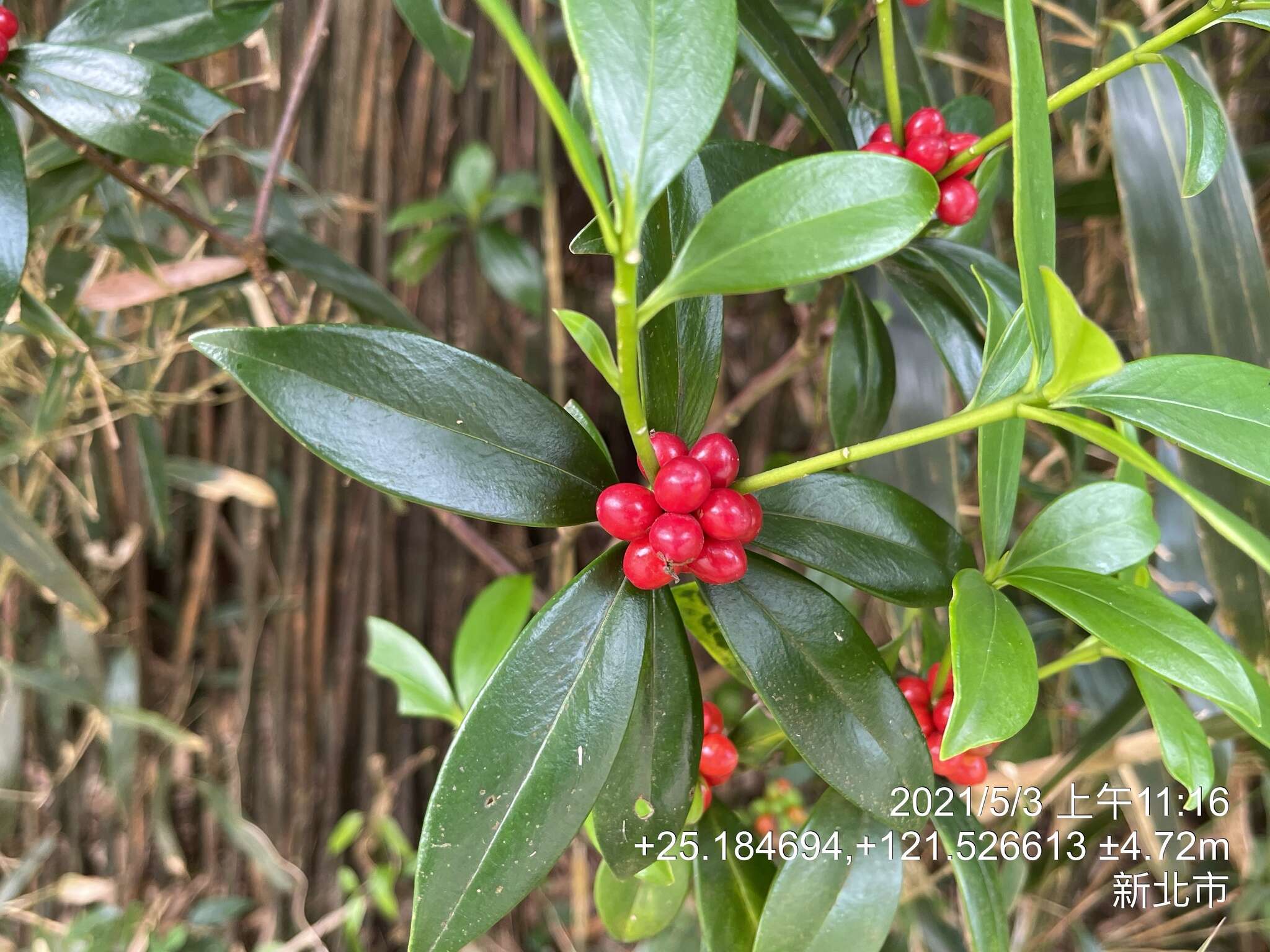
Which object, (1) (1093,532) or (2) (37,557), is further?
(2) (37,557)

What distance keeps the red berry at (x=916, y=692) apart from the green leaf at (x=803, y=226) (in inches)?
10.8

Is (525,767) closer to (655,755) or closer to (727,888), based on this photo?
(655,755)

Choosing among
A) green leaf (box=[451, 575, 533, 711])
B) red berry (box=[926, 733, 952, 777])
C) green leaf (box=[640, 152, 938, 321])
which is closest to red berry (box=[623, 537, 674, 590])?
green leaf (box=[640, 152, 938, 321])

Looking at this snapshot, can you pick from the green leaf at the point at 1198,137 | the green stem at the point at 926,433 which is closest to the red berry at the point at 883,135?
the green leaf at the point at 1198,137

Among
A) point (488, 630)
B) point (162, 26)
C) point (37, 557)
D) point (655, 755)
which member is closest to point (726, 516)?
point (655, 755)

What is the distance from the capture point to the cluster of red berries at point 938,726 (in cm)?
41

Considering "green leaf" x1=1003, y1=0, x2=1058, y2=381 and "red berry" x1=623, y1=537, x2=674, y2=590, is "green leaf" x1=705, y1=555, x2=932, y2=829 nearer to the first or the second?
"red berry" x1=623, y1=537, x2=674, y2=590

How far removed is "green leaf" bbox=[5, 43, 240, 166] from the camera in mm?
448

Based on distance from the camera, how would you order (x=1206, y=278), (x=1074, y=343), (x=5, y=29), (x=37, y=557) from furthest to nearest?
(x=37, y=557) < (x=1206, y=278) < (x=5, y=29) < (x=1074, y=343)

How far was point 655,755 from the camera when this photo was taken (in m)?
0.34

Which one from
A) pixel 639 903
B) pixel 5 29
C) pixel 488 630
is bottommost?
pixel 639 903

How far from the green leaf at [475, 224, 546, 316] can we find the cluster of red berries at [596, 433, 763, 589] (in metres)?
0.70

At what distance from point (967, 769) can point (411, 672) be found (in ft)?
1.40

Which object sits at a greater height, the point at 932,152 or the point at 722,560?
the point at 932,152
